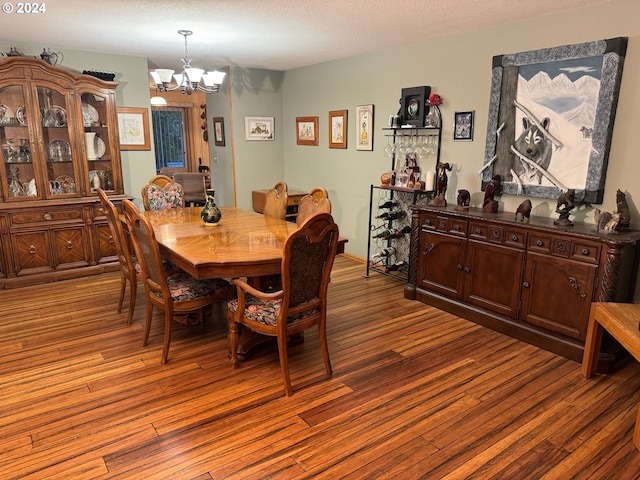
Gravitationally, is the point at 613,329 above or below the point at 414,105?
below

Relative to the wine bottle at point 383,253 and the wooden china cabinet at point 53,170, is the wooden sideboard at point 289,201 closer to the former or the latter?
the wine bottle at point 383,253

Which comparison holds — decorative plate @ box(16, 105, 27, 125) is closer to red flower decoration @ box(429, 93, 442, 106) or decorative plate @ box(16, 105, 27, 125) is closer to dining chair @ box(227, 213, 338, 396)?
dining chair @ box(227, 213, 338, 396)

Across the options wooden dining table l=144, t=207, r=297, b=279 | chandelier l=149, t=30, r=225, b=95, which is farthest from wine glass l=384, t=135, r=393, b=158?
chandelier l=149, t=30, r=225, b=95

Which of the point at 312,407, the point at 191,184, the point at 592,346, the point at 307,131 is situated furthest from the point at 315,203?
the point at 191,184

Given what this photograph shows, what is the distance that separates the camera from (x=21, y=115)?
14.3 ft

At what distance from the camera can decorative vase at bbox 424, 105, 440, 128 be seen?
4148 millimetres

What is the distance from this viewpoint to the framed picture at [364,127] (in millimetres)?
4965

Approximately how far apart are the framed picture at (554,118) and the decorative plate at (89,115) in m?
3.96

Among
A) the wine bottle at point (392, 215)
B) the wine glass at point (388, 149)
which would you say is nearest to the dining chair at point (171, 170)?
the wine glass at point (388, 149)

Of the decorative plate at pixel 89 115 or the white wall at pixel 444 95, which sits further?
the decorative plate at pixel 89 115

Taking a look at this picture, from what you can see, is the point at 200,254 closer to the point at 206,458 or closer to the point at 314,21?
the point at 206,458

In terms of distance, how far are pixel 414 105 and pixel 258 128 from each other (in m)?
2.59

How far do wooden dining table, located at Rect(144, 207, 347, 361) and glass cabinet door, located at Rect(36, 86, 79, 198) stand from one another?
1.24 m

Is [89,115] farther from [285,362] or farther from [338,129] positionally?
[285,362]
